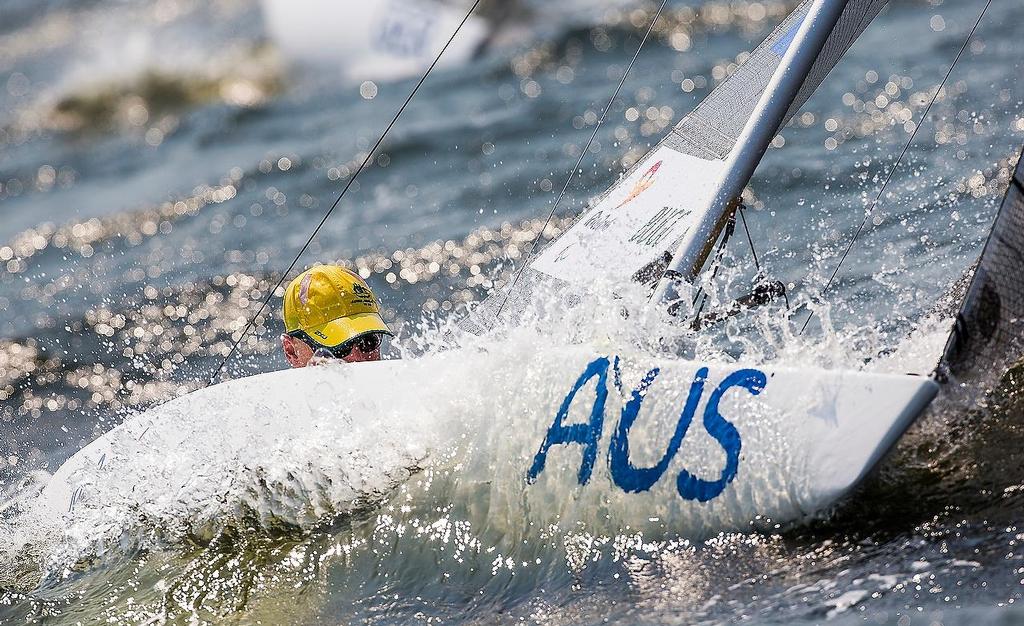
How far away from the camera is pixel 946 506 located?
3.46m

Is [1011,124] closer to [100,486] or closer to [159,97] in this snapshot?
[100,486]

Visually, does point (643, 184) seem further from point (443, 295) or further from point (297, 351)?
point (443, 295)

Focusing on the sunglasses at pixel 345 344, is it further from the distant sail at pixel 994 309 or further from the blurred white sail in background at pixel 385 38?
the blurred white sail in background at pixel 385 38

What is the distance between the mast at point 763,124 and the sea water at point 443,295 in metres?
0.37

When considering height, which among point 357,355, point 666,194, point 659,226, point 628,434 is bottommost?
point 628,434

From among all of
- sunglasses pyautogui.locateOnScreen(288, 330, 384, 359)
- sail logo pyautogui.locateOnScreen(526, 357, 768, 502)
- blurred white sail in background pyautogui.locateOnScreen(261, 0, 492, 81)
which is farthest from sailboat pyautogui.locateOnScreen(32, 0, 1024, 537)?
blurred white sail in background pyautogui.locateOnScreen(261, 0, 492, 81)

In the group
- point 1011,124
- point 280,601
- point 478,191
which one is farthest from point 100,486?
point 1011,124

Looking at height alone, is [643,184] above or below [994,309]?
above

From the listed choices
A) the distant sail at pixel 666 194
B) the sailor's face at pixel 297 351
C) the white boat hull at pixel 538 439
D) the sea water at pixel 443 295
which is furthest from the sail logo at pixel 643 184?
the sailor's face at pixel 297 351

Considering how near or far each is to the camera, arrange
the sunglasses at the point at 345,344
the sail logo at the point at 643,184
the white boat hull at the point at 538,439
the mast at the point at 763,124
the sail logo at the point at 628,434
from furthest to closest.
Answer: the sail logo at the point at 643,184 < the sunglasses at the point at 345,344 < the mast at the point at 763,124 < the sail logo at the point at 628,434 < the white boat hull at the point at 538,439

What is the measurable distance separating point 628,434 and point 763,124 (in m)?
1.40

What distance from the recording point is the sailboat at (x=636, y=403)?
343cm

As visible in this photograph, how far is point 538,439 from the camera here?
386 cm

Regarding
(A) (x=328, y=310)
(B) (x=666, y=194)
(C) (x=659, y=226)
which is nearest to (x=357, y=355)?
(A) (x=328, y=310)
